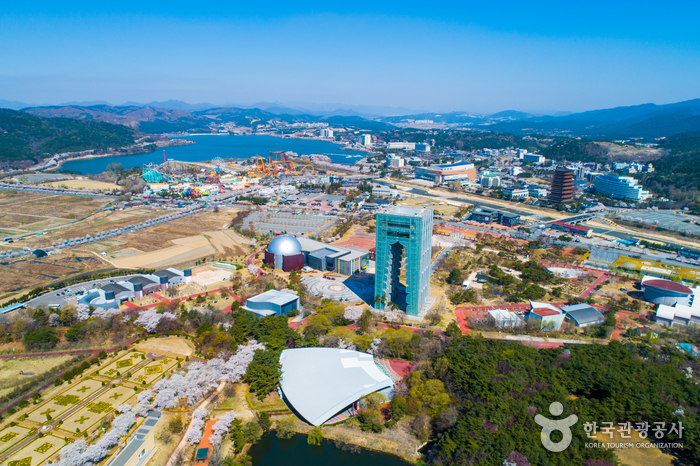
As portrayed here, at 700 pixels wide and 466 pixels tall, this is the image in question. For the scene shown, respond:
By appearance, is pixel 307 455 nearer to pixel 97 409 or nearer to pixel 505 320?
pixel 97 409

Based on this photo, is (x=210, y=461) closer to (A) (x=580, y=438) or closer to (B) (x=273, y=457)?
(B) (x=273, y=457)

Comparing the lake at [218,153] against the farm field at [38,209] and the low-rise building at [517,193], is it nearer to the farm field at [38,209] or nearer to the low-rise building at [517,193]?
the farm field at [38,209]

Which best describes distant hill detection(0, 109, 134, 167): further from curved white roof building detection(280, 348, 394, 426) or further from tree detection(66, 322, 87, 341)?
curved white roof building detection(280, 348, 394, 426)

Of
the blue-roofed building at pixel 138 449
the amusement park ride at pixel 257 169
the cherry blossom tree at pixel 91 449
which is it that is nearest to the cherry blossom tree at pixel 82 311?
the cherry blossom tree at pixel 91 449

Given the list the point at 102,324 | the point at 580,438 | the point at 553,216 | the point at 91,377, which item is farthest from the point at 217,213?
the point at 580,438

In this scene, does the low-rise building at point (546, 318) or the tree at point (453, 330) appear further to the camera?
the low-rise building at point (546, 318)

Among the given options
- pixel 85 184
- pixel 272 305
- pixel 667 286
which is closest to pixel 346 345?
pixel 272 305
